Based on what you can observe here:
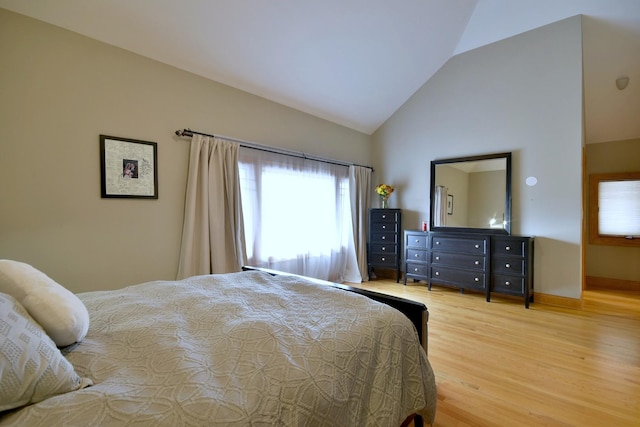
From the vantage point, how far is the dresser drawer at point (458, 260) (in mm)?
3762

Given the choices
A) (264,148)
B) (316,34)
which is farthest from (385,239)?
(316,34)

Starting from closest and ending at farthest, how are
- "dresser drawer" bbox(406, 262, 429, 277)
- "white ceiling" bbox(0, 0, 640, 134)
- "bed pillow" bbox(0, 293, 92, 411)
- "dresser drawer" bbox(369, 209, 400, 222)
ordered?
"bed pillow" bbox(0, 293, 92, 411), "white ceiling" bbox(0, 0, 640, 134), "dresser drawer" bbox(406, 262, 429, 277), "dresser drawer" bbox(369, 209, 400, 222)

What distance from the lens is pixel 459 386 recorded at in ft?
6.12

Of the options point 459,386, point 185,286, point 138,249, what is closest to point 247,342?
point 185,286

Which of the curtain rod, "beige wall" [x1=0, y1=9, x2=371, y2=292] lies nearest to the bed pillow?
"beige wall" [x1=0, y1=9, x2=371, y2=292]

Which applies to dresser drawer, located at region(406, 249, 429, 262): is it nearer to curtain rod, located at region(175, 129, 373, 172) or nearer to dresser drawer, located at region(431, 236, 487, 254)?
dresser drawer, located at region(431, 236, 487, 254)

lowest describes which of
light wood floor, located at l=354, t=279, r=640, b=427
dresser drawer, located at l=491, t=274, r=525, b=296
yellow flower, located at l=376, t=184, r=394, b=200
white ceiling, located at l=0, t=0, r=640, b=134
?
light wood floor, located at l=354, t=279, r=640, b=427

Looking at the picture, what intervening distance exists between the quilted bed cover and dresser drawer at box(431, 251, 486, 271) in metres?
2.90

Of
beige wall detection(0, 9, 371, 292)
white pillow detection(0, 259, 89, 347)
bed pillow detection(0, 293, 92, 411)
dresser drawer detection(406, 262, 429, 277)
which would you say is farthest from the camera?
dresser drawer detection(406, 262, 429, 277)

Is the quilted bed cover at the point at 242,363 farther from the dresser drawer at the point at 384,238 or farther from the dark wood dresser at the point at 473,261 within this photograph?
the dresser drawer at the point at 384,238

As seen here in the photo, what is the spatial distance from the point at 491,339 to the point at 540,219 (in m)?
1.96

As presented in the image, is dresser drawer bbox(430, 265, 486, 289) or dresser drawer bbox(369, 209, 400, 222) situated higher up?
dresser drawer bbox(369, 209, 400, 222)

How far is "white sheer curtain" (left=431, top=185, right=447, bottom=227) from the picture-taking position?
14.4ft

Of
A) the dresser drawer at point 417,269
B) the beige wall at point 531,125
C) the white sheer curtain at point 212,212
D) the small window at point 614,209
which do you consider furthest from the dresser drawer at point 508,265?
the white sheer curtain at point 212,212
